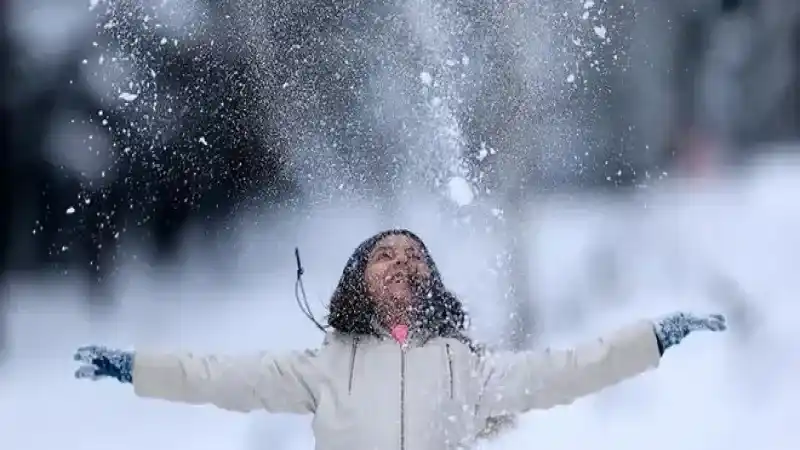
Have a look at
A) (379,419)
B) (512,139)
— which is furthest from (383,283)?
(512,139)

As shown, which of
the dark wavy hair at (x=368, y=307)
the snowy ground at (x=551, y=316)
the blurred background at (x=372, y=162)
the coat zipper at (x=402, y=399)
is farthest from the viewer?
the blurred background at (x=372, y=162)

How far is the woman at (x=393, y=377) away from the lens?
1900 mm

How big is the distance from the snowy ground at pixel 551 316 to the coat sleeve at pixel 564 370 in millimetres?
1203

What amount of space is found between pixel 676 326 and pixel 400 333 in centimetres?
55

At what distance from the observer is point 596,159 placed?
3.80 m

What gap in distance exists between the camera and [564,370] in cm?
193

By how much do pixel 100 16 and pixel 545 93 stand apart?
171cm

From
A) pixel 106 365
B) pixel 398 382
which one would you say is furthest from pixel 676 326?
pixel 106 365

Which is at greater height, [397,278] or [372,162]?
[372,162]

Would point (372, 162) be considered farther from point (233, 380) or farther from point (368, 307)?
point (233, 380)

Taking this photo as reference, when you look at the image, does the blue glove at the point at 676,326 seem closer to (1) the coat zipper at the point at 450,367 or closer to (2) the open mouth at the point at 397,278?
(1) the coat zipper at the point at 450,367

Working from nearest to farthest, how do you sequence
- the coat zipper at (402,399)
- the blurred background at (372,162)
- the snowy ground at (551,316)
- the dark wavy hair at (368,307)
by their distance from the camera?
the coat zipper at (402,399) < the dark wavy hair at (368,307) < the snowy ground at (551,316) < the blurred background at (372,162)

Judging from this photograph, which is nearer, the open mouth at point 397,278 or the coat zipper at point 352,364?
the coat zipper at point 352,364

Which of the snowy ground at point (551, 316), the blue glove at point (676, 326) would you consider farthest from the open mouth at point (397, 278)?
the snowy ground at point (551, 316)
